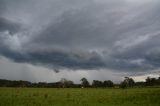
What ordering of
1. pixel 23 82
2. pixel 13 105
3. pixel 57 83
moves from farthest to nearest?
1. pixel 57 83
2. pixel 23 82
3. pixel 13 105

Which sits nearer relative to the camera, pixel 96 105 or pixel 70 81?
pixel 96 105

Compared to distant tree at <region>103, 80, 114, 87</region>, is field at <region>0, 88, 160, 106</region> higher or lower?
lower

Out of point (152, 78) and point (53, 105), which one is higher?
point (152, 78)

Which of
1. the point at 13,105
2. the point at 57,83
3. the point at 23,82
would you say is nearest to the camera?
the point at 13,105

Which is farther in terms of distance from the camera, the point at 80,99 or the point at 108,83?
the point at 108,83

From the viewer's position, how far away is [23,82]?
178500mm

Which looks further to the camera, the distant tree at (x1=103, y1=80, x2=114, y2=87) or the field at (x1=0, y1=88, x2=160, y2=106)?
the distant tree at (x1=103, y1=80, x2=114, y2=87)

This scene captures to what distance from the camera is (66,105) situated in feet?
95.3

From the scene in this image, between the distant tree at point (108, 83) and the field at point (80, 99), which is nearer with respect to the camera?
the field at point (80, 99)

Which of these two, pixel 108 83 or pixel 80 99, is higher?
pixel 108 83

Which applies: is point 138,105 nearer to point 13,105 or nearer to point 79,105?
point 79,105

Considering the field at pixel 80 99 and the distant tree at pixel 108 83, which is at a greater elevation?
the distant tree at pixel 108 83

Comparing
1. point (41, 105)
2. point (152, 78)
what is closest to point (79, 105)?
point (41, 105)

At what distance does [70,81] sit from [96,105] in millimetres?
166857
